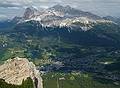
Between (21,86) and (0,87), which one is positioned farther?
(21,86)

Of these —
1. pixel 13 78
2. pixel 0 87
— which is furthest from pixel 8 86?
pixel 13 78

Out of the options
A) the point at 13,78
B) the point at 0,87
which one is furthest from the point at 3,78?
the point at 0,87

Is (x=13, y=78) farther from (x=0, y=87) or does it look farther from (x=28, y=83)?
(x=0, y=87)

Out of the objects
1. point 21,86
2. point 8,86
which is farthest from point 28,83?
point 8,86

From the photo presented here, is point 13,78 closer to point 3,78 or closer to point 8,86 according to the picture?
point 3,78

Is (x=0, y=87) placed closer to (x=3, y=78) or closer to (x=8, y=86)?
(x=8, y=86)

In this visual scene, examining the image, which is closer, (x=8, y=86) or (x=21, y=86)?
(x=8, y=86)
